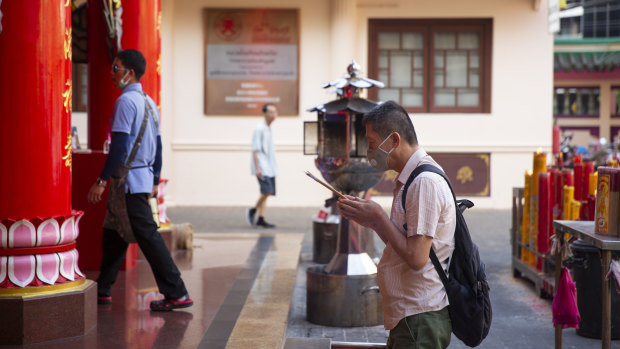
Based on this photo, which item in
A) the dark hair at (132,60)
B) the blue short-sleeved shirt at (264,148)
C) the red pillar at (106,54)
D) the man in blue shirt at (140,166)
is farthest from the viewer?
the blue short-sleeved shirt at (264,148)

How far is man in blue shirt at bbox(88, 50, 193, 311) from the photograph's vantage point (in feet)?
17.3

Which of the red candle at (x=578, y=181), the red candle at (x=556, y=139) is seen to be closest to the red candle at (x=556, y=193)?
the red candle at (x=578, y=181)

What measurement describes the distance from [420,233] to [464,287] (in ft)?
1.03

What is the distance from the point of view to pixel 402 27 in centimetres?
1498

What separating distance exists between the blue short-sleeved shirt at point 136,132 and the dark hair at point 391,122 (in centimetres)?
260

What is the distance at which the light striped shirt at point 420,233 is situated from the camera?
9.59ft

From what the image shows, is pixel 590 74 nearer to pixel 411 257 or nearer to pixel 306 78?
pixel 306 78

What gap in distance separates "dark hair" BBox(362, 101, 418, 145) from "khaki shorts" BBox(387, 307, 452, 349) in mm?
679

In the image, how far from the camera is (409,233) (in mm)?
2932

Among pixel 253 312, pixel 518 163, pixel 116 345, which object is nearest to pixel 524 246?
pixel 253 312

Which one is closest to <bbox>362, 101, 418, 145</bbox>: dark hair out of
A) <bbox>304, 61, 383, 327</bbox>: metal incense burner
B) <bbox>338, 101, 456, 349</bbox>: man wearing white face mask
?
<bbox>338, 101, 456, 349</bbox>: man wearing white face mask

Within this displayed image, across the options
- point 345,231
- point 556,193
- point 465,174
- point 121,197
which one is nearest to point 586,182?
point 556,193

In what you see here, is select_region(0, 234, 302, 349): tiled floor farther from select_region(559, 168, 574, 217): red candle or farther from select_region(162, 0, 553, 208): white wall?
select_region(162, 0, 553, 208): white wall

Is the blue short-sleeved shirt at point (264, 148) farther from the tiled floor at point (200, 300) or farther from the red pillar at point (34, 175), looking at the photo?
the red pillar at point (34, 175)
